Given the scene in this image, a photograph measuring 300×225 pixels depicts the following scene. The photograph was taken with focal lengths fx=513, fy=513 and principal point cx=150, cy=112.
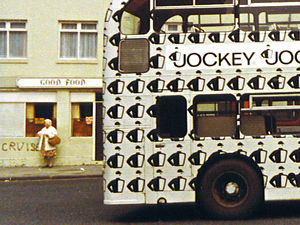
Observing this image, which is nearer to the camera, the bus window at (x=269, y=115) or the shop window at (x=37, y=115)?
the bus window at (x=269, y=115)

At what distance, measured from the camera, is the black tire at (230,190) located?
867 cm

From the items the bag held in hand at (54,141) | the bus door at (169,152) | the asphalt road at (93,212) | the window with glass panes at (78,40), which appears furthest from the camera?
the window with glass panes at (78,40)

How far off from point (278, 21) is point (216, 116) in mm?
1952

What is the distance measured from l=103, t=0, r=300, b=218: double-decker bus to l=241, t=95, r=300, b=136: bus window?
2cm

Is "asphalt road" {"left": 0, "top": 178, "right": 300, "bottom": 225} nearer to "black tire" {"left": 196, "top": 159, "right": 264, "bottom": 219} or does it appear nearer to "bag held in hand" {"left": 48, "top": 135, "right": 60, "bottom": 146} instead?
"black tire" {"left": 196, "top": 159, "right": 264, "bottom": 219}

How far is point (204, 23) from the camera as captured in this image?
29.0 ft

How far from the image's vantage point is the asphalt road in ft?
29.4

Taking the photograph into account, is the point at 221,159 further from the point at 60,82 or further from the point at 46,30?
the point at 46,30

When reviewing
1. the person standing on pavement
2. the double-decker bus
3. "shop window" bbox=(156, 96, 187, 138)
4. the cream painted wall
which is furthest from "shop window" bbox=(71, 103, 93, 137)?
"shop window" bbox=(156, 96, 187, 138)

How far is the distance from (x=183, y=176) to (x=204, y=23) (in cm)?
265

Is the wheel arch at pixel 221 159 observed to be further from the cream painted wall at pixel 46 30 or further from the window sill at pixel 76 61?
the window sill at pixel 76 61

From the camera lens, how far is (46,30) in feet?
70.9

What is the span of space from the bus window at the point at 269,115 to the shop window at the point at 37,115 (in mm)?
14180

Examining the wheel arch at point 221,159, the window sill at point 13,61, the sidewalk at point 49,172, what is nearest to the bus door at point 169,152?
the wheel arch at point 221,159
